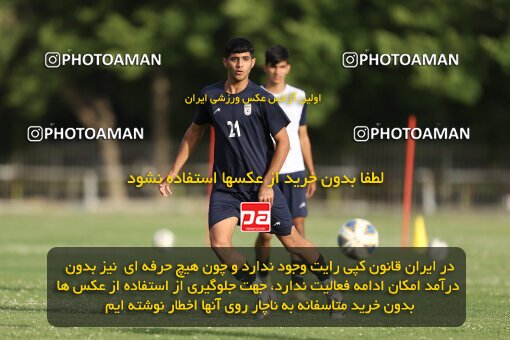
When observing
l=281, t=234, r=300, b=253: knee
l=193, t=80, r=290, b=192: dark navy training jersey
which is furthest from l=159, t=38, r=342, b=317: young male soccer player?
l=281, t=234, r=300, b=253: knee

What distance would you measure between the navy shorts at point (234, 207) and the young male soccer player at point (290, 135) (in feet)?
A: 6.92

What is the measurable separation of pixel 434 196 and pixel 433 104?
417 cm

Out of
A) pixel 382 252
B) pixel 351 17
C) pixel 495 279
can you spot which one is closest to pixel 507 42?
pixel 351 17

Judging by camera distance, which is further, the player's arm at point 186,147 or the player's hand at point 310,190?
the player's hand at point 310,190

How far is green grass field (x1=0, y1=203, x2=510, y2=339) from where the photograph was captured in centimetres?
1088

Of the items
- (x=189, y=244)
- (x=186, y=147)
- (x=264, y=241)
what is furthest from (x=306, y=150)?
(x=189, y=244)

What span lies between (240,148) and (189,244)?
1309cm

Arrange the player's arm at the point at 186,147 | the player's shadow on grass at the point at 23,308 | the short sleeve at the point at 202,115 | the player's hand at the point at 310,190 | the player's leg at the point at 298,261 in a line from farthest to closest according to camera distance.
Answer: the player's hand at the point at 310,190 → the player's leg at the point at 298,261 → the player's shadow on grass at the point at 23,308 → the player's arm at the point at 186,147 → the short sleeve at the point at 202,115

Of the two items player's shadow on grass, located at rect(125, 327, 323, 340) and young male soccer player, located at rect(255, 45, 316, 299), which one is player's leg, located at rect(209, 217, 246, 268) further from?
young male soccer player, located at rect(255, 45, 316, 299)

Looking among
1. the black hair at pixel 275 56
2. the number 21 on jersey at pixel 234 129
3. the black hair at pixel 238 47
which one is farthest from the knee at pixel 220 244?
the black hair at pixel 275 56

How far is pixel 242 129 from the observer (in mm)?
11359

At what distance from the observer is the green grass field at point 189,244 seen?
35.7 feet

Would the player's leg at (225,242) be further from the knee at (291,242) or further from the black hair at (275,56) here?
the black hair at (275,56)

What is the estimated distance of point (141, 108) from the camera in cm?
4912
